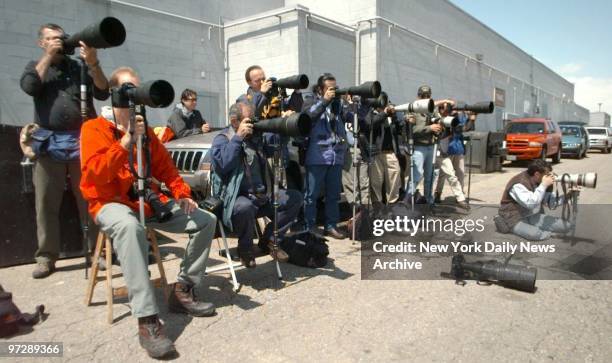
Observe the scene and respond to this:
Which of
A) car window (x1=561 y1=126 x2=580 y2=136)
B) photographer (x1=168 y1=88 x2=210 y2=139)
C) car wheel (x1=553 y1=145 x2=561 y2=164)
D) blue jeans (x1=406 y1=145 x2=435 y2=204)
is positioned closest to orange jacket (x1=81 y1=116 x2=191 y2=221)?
photographer (x1=168 y1=88 x2=210 y2=139)

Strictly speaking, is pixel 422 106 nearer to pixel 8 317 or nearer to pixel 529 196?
pixel 529 196

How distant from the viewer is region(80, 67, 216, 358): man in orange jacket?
2740mm

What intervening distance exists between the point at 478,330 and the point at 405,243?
2.29 metres

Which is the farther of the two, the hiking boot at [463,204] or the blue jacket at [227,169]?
the hiking boot at [463,204]

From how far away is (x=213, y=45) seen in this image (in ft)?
39.8

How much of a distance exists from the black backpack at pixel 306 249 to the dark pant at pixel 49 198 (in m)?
1.88

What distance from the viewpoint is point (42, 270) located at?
3961 millimetres

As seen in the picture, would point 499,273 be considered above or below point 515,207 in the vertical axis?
below

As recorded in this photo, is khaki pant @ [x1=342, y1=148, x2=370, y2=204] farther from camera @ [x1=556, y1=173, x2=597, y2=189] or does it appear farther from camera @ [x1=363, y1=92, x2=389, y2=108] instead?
camera @ [x1=556, y1=173, x2=597, y2=189]

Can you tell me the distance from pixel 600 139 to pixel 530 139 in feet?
39.7

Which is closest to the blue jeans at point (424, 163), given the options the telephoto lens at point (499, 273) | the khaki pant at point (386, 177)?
the khaki pant at point (386, 177)

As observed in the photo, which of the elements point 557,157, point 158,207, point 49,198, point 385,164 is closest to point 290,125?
point 158,207

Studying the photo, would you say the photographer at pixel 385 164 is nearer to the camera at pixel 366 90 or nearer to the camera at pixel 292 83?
the camera at pixel 366 90

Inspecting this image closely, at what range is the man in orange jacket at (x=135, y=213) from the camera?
8.99 ft
